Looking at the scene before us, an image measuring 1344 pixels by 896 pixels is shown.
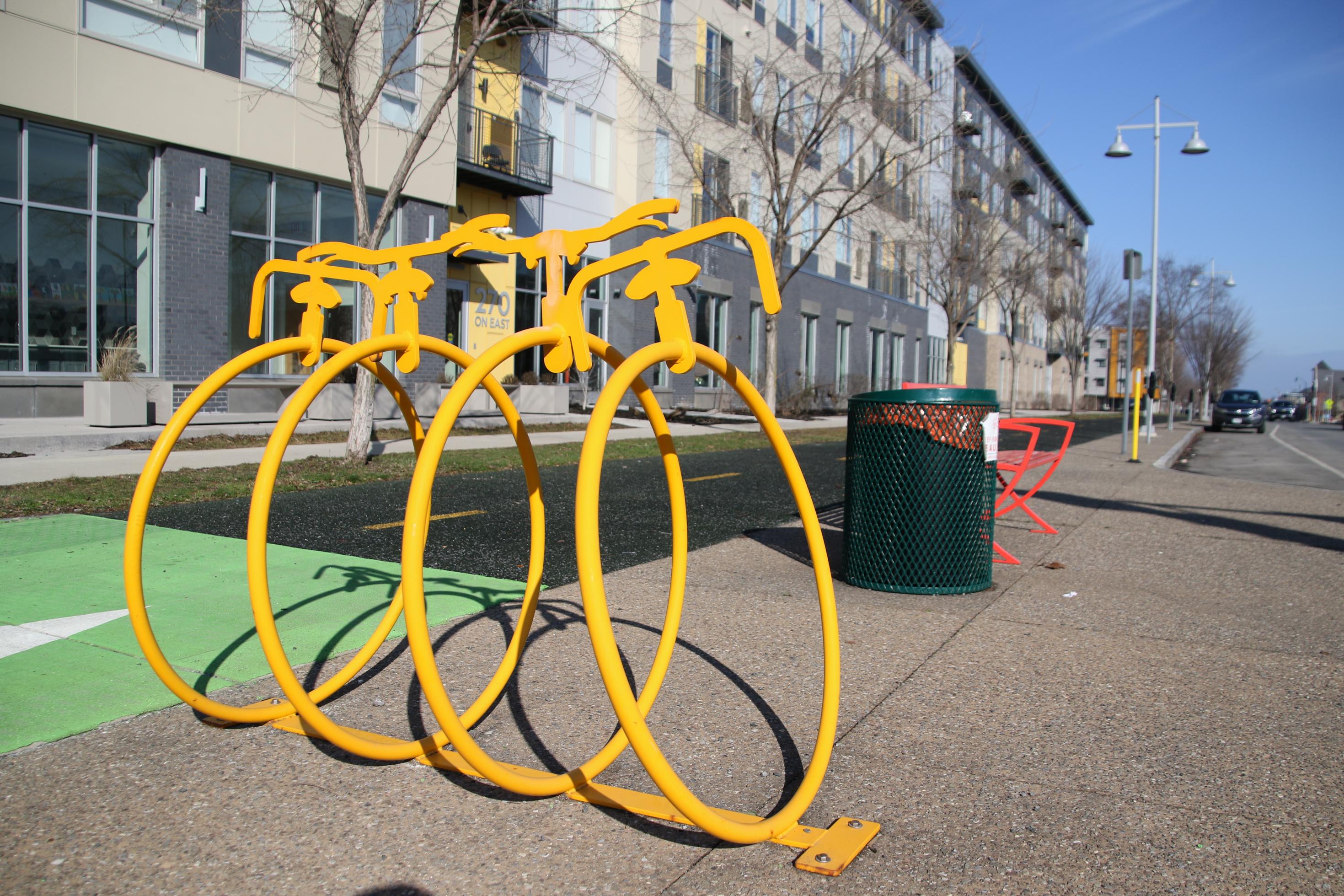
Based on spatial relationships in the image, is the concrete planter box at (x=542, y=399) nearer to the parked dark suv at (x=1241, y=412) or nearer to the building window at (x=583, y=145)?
the building window at (x=583, y=145)

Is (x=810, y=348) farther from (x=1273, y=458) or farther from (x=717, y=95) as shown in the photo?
(x=1273, y=458)

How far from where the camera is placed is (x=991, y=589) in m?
6.20

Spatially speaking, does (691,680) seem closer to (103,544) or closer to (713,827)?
(713,827)

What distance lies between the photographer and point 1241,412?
129 ft

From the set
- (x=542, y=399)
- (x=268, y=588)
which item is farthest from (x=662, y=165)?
(x=268, y=588)

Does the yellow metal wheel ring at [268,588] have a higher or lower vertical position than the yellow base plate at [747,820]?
higher

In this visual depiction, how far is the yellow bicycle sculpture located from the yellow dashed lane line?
412 cm

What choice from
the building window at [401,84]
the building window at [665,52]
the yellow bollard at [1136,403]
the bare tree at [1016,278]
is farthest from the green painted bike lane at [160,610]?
the bare tree at [1016,278]

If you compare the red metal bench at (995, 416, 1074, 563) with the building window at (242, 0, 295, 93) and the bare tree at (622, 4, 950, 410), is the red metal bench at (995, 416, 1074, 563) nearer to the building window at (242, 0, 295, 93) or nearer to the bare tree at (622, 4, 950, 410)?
the bare tree at (622, 4, 950, 410)

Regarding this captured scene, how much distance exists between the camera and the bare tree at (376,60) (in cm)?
Result: 1177

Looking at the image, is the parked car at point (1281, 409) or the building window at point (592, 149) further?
the parked car at point (1281, 409)

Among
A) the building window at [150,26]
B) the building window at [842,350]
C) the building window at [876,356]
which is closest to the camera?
the building window at [150,26]

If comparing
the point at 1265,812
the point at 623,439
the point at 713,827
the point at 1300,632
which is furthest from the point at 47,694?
the point at 623,439

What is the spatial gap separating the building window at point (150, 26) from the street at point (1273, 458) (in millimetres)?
18933
